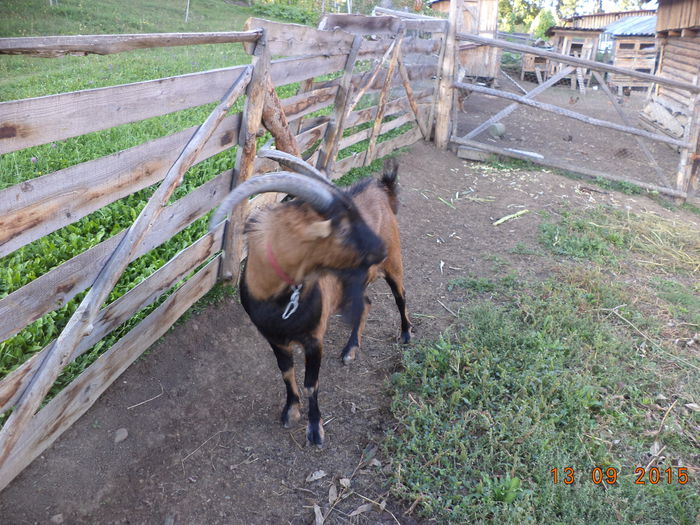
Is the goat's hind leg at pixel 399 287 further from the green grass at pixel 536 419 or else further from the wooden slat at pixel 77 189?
the wooden slat at pixel 77 189

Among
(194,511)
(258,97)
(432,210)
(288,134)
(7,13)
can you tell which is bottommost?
(194,511)

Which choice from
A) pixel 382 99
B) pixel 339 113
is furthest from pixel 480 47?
pixel 339 113

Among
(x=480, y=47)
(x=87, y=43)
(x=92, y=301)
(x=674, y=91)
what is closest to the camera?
(x=87, y=43)

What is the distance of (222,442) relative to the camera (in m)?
3.17

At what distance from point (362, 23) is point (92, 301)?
542 cm

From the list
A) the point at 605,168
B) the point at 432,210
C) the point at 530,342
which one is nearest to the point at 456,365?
the point at 530,342

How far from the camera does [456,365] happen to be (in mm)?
3680

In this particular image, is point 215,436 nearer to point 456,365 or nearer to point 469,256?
point 456,365

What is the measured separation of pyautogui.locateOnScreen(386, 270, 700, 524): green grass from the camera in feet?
9.09

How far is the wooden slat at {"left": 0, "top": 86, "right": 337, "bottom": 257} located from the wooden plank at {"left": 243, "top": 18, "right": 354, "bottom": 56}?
0.90 meters

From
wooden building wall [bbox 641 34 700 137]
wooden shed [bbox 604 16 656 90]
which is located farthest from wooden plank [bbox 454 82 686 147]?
wooden shed [bbox 604 16 656 90]

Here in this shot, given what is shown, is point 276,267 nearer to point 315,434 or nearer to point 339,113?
point 315,434

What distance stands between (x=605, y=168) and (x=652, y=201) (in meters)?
1.39

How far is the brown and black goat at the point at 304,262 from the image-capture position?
2.38 m
